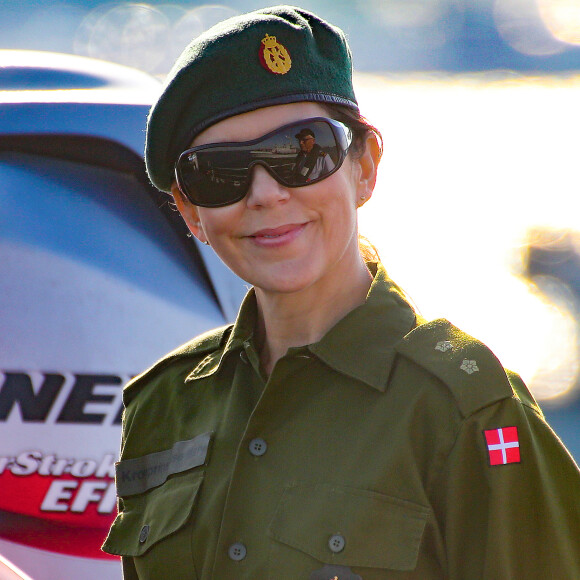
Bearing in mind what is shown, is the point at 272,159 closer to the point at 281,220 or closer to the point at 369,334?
the point at 281,220

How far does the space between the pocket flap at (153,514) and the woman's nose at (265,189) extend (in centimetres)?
46

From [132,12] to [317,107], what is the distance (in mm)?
9450

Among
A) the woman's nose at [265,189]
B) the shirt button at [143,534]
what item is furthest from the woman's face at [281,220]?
the shirt button at [143,534]

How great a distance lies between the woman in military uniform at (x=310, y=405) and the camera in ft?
4.06

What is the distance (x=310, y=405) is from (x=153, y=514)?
1.15 feet

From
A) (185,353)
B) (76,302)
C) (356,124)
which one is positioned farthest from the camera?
(76,302)

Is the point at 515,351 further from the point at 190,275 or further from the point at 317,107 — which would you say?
the point at 317,107

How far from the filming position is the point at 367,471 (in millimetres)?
1294

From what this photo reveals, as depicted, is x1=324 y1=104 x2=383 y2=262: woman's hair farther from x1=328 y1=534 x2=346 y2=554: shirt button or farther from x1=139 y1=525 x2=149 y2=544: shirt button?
x1=139 y1=525 x2=149 y2=544: shirt button

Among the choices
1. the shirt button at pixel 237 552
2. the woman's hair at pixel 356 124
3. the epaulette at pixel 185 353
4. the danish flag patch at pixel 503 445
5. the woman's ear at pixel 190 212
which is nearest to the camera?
the danish flag patch at pixel 503 445

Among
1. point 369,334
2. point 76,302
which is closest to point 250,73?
point 369,334

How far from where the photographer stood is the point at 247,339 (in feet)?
5.28

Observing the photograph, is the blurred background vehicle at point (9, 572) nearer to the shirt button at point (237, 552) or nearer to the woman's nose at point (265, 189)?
the shirt button at point (237, 552)

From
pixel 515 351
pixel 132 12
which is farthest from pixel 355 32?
pixel 515 351
